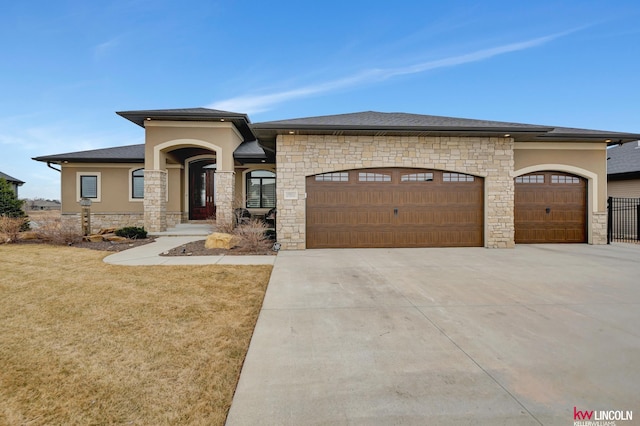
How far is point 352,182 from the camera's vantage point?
31.0 ft

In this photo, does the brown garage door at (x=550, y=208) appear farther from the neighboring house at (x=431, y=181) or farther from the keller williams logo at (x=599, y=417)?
the keller williams logo at (x=599, y=417)

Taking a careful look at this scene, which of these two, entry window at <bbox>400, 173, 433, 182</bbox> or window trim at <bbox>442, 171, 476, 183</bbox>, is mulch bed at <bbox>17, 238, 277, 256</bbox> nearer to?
entry window at <bbox>400, 173, 433, 182</bbox>

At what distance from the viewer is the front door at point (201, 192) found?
53.6 ft

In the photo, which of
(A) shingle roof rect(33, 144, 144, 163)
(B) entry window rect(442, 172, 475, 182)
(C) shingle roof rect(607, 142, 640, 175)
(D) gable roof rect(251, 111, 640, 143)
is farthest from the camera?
(A) shingle roof rect(33, 144, 144, 163)

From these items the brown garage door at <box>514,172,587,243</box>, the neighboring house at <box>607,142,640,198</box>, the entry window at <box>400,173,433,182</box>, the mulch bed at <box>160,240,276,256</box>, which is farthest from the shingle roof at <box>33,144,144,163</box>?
the neighboring house at <box>607,142,640,198</box>

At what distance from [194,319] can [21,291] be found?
3581 mm

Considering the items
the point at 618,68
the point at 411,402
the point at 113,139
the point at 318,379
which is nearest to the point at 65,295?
the point at 318,379

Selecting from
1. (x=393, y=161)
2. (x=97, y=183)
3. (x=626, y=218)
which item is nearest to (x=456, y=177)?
(x=393, y=161)

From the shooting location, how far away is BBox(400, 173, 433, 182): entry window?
31.2 feet

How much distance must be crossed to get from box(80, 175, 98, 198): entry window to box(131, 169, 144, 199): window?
214 centimetres

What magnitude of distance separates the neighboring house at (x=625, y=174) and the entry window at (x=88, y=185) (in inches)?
1084

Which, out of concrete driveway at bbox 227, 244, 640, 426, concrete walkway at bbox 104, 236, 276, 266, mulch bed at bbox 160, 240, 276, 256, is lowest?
concrete driveway at bbox 227, 244, 640, 426

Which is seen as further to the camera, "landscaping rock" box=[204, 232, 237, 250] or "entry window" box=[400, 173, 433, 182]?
"entry window" box=[400, 173, 433, 182]

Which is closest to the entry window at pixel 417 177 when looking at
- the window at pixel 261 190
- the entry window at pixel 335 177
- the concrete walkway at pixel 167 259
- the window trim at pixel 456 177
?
the window trim at pixel 456 177
